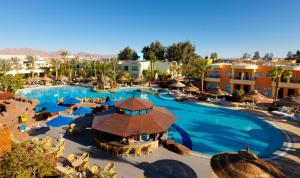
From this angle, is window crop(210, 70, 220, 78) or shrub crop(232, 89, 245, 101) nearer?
shrub crop(232, 89, 245, 101)

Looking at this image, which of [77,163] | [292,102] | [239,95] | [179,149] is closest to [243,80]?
[239,95]

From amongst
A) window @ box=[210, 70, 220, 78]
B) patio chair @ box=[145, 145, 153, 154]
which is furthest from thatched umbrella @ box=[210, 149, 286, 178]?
window @ box=[210, 70, 220, 78]

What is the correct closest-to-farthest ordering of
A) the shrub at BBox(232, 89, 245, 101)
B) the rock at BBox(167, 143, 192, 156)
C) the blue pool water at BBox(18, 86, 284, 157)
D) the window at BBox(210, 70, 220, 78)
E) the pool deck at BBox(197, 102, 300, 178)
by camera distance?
the pool deck at BBox(197, 102, 300, 178), the rock at BBox(167, 143, 192, 156), the blue pool water at BBox(18, 86, 284, 157), the shrub at BBox(232, 89, 245, 101), the window at BBox(210, 70, 220, 78)

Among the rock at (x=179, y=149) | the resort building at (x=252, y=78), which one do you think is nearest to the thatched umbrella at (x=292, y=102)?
the resort building at (x=252, y=78)

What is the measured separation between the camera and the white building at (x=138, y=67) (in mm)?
63287

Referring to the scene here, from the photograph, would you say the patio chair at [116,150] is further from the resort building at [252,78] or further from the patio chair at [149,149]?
the resort building at [252,78]

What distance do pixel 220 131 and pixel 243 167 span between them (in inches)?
516

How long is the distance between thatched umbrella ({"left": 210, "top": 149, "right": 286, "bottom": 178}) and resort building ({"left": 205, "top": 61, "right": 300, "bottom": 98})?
3308 centimetres

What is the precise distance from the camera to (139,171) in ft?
44.7

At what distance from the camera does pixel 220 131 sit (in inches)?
906

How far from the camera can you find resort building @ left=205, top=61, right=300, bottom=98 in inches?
1479

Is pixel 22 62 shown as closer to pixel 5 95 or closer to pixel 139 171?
pixel 5 95

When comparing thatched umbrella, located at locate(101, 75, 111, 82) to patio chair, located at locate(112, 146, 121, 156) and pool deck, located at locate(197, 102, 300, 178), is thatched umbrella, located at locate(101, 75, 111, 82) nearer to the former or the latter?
pool deck, located at locate(197, 102, 300, 178)

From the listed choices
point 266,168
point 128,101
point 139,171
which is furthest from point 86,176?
point 266,168
